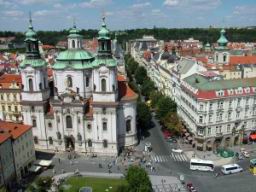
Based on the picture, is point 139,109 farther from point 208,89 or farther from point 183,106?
point 208,89

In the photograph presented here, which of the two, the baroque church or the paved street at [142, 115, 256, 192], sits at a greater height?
the baroque church

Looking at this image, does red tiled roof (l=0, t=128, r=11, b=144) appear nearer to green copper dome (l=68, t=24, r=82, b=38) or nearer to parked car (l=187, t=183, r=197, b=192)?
green copper dome (l=68, t=24, r=82, b=38)

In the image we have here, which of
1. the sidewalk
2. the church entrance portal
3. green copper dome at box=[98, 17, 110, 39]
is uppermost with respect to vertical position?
green copper dome at box=[98, 17, 110, 39]

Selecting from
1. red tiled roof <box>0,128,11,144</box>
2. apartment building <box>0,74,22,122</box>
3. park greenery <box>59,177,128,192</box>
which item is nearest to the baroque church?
park greenery <box>59,177,128,192</box>

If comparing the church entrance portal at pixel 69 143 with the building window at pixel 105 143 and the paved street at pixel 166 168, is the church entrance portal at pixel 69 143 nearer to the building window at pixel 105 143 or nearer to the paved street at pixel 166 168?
the paved street at pixel 166 168

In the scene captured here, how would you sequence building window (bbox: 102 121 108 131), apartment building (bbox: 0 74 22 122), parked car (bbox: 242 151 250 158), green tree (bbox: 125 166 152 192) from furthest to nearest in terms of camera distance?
apartment building (bbox: 0 74 22 122) → building window (bbox: 102 121 108 131) → parked car (bbox: 242 151 250 158) → green tree (bbox: 125 166 152 192)

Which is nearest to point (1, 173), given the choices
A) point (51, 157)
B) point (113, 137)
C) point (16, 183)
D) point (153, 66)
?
point (16, 183)
